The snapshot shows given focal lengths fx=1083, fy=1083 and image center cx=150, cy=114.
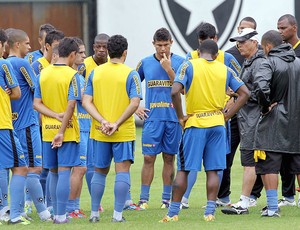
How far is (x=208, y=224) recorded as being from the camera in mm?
11594

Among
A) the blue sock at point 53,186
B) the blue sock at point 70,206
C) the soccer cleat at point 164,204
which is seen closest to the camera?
the blue sock at point 53,186

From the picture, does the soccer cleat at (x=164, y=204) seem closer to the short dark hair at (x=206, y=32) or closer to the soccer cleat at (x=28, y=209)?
the soccer cleat at (x=28, y=209)

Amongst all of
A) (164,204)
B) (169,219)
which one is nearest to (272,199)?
(169,219)

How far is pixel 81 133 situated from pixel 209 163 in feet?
6.82

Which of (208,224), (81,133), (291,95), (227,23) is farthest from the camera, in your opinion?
(227,23)

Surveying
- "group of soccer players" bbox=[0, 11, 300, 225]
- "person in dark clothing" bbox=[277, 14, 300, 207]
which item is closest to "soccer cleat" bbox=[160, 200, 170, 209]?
"group of soccer players" bbox=[0, 11, 300, 225]

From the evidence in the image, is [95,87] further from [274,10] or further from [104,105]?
[274,10]

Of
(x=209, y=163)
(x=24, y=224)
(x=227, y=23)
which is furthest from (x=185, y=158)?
(x=227, y=23)

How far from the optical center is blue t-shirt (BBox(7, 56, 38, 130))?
12305mm

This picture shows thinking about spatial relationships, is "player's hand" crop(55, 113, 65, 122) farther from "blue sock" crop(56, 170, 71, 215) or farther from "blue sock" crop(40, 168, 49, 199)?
"blue sock" crop(40, 168, 49, 199)

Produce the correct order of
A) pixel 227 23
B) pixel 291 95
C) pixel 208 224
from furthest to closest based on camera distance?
pixel 227 23
pixel 291 95
pixel 208 224

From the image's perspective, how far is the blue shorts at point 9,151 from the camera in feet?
38.6

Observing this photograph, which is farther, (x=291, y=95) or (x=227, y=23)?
(x=227, y=23)

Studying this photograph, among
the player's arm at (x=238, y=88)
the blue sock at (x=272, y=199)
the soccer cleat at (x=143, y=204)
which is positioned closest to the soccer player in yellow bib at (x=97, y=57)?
the soccer cleat at (x=143, y=204)
